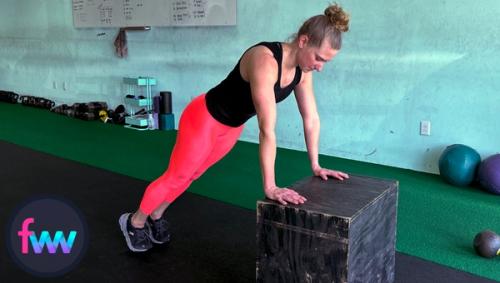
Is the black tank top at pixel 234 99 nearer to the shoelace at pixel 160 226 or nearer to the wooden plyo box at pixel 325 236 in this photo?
the wooden plyo box at pixel 325 236

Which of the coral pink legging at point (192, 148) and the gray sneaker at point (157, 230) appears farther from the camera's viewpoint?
the gray sneaker at point (157, 230)

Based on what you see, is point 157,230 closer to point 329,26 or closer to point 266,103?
point 266,103

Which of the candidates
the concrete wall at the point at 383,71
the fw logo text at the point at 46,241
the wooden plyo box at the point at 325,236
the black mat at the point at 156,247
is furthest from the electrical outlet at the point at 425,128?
the fw logo text at the point at 46,241

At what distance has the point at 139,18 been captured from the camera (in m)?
4.79

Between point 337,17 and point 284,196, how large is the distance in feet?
1.78

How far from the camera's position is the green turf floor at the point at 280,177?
2074mm

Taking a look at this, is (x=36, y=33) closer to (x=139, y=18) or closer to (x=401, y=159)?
(x=139, y=18)

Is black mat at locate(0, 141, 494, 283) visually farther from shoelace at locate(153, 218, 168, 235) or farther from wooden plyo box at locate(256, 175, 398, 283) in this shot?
wooden plyo box at locate(256, 175, 398, 283)

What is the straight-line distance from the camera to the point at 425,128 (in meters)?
3.16

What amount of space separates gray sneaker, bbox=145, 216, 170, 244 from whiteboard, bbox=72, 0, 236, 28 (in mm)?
2471

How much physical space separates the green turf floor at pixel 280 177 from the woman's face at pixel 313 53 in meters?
1.02

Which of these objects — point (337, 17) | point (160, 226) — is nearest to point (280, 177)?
point (160, 226)

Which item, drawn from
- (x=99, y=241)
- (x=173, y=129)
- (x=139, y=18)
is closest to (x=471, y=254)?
(x=99, y=241)

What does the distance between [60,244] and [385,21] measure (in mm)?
2481
